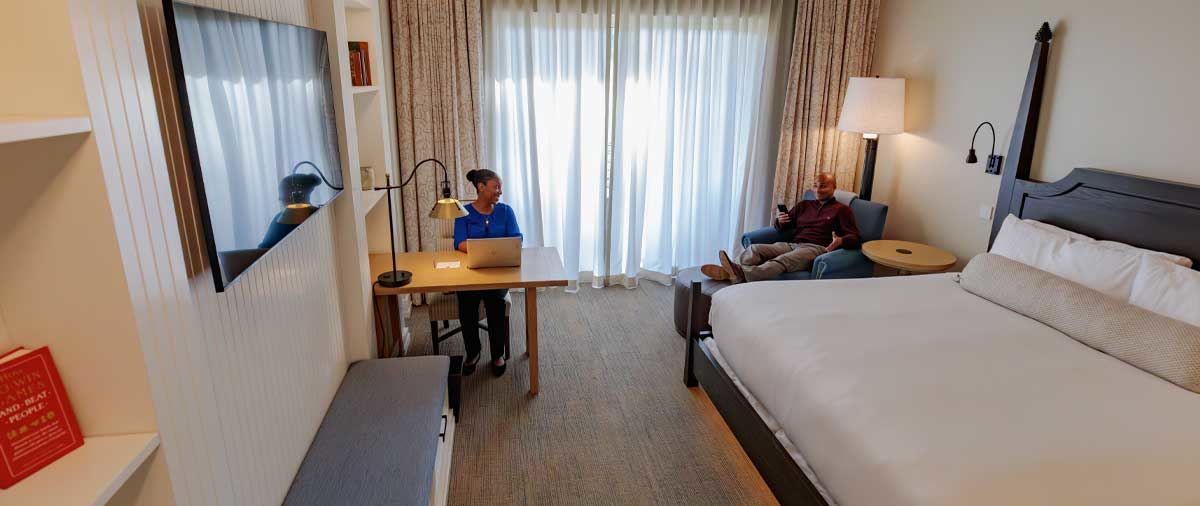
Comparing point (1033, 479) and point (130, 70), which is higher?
point (130, 70)

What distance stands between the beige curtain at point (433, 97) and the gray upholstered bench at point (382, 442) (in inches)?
71.1

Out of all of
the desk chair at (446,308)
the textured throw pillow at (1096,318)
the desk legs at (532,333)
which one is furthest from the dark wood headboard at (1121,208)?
the desk chair at (446,308)

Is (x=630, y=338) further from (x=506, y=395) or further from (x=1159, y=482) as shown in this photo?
(x=1159, y=482)

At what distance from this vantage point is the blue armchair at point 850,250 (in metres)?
3.91

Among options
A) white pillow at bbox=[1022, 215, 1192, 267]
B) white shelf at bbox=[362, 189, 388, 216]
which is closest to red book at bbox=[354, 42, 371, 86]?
white shelf at bbox=[362, 189, 388, 216]

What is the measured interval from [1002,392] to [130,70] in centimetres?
251

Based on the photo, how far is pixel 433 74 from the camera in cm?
406

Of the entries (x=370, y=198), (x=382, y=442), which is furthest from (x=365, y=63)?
(x=382, y=442)

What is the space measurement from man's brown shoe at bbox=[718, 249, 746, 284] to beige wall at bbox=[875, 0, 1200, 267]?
144 centimetres

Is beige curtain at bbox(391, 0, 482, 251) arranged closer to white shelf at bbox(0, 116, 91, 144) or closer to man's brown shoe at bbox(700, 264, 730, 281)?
man's brown shoe at bbox(700, 264, 730, 281)

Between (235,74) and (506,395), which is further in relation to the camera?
(506,395)

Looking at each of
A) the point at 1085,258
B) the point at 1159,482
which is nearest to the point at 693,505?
the point at 1159,482

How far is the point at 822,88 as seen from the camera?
184 inches

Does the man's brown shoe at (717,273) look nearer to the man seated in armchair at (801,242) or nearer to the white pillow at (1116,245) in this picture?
the man seated in armchair at (801,242)
